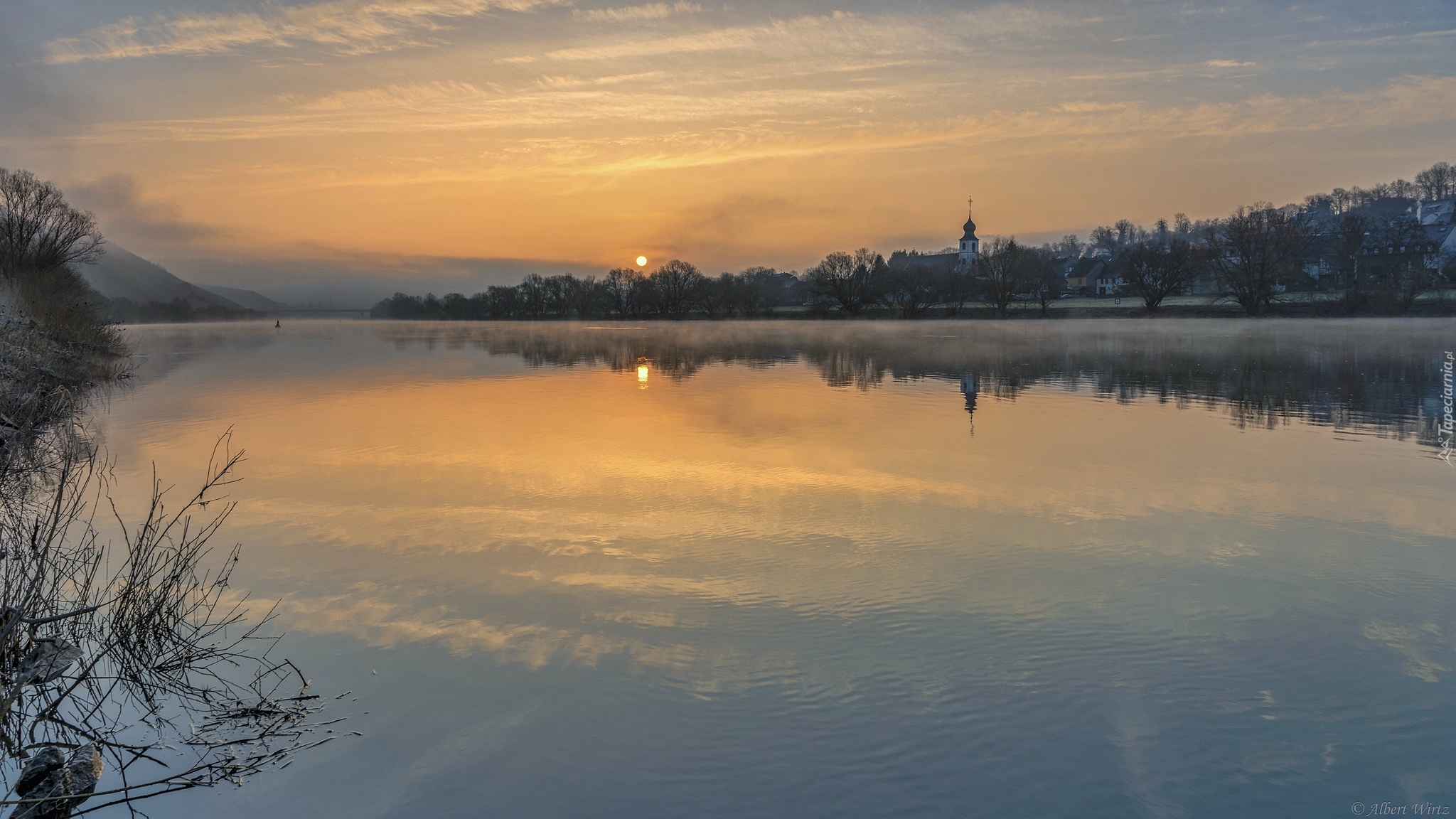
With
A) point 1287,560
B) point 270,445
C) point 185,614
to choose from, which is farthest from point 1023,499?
point 270,445

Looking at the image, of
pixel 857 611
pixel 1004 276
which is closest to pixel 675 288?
pixel 1004 276

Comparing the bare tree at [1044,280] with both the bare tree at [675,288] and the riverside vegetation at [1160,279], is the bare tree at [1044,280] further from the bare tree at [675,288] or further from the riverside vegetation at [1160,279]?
the bare tree at [675,288]

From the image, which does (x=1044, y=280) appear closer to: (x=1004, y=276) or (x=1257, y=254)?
(x=1004, y=276)

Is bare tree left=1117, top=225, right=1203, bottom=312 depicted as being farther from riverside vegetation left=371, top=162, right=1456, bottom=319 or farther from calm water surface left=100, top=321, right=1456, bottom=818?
calm water surface left=100, top=321, right=1456, bottom=818

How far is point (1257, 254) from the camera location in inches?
2805

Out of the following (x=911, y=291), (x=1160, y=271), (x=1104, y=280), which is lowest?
(x=911, y=291)

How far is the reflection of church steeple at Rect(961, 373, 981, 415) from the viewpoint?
20.2 metres

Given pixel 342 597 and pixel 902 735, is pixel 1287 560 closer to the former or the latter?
pixel 902 735

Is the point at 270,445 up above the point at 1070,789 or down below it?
above

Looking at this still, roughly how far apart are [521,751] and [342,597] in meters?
3.46

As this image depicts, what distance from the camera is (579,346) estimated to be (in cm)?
5428

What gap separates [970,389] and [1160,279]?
236 feet

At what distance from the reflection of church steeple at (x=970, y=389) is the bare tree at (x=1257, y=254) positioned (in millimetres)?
56681

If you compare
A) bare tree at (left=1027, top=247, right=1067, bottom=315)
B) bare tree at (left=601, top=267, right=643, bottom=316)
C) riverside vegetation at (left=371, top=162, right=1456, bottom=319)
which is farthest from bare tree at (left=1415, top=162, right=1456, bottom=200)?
bare tree at (left=601, top=267, right=643, bottom=316)
